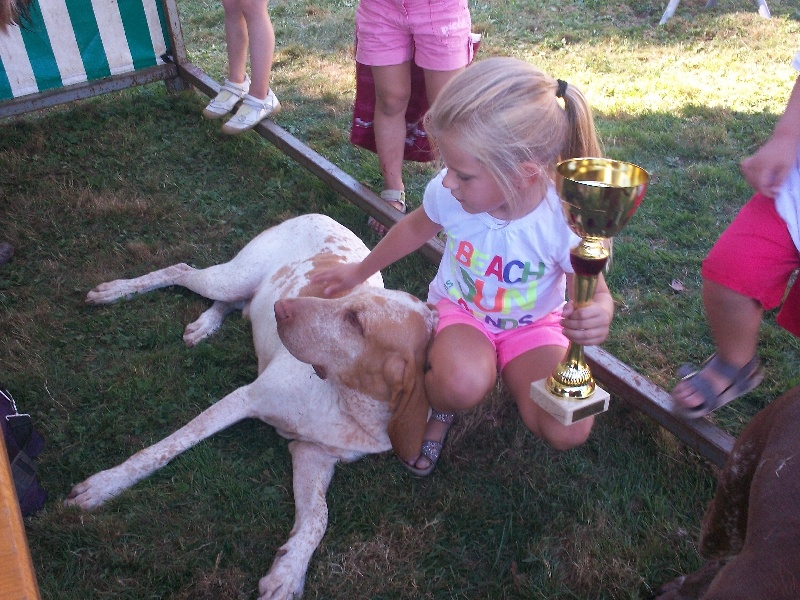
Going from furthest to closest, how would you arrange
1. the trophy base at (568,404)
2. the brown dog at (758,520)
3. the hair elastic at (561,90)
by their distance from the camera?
1. the hair elastic at (561,90)
2. the trophy base at (568,404)
3. the brown dog at (758,520)

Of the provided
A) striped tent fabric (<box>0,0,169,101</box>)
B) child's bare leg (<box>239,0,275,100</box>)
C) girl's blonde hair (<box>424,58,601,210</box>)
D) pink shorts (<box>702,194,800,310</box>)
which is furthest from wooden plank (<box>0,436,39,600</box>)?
striped tent fabric (<box>0,0,169,101</box>)

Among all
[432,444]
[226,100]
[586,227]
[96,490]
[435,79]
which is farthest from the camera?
[226,100]

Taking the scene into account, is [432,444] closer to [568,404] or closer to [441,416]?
[441,416]

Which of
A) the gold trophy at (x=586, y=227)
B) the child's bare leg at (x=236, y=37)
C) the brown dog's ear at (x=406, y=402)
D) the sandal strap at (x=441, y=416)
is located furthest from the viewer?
the child's bare leg at (x=236, y=37)

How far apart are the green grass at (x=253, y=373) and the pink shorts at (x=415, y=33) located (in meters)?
0.94

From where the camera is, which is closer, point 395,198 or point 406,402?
point 406,402

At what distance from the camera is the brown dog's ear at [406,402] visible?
229 cm

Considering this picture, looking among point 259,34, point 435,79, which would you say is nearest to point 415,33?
point 435,79

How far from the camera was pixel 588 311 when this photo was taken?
1907 mm

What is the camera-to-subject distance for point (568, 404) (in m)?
1.92

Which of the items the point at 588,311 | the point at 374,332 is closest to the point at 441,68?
the point at 374,332

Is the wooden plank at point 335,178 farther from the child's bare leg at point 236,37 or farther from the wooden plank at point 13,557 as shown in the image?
the wooden plank at point 13,557

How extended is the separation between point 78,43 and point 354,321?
4.30 metres

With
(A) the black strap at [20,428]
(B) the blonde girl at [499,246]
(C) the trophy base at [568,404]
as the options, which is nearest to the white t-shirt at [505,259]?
(B) the blonde girl at [499,246]
